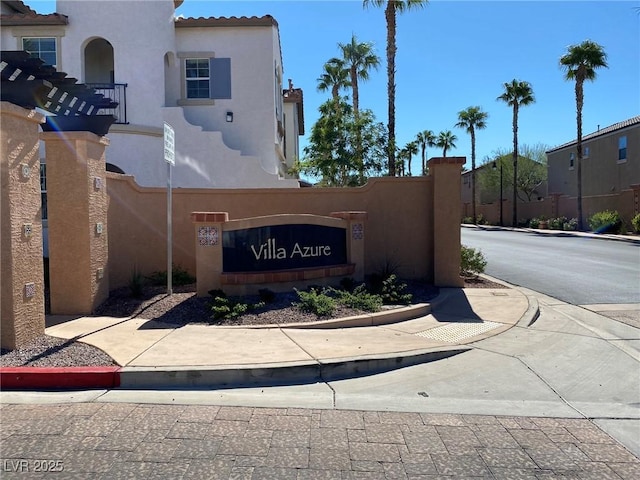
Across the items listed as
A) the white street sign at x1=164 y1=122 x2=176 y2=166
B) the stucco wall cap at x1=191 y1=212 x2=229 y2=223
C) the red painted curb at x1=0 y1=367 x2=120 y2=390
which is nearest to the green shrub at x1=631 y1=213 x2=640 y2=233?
the stucco wall cap at x1=191 y1=212 x2=229 y2=223

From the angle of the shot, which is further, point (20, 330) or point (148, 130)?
point (148, 130)

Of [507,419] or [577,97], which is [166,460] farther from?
[577,97]

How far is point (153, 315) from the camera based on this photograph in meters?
7.93

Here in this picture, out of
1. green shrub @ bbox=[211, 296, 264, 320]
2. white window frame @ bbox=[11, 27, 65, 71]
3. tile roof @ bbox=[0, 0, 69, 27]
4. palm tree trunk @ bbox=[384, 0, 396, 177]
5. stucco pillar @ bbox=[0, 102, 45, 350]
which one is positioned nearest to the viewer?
stucco pillar @ bbox=[0, 102, 45, 350]

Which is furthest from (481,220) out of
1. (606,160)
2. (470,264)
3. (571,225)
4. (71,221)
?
(71,221)

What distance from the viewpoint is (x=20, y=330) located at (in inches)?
243

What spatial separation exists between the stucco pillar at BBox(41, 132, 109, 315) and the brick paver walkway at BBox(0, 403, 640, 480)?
142 inches

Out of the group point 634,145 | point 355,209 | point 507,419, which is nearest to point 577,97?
point 634,145

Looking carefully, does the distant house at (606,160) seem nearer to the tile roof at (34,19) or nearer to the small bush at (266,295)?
the small bush at (266,295)

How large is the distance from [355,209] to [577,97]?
31574 mm

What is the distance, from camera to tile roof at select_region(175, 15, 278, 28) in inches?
626

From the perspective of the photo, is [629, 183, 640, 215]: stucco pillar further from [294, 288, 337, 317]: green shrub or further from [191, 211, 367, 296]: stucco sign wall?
[294, 288, 337, 317]: green shrub

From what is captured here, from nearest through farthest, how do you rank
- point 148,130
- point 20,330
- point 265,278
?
point 20,330
point 265,278
point 148,130

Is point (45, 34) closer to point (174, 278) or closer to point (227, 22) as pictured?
point (227, 22)
